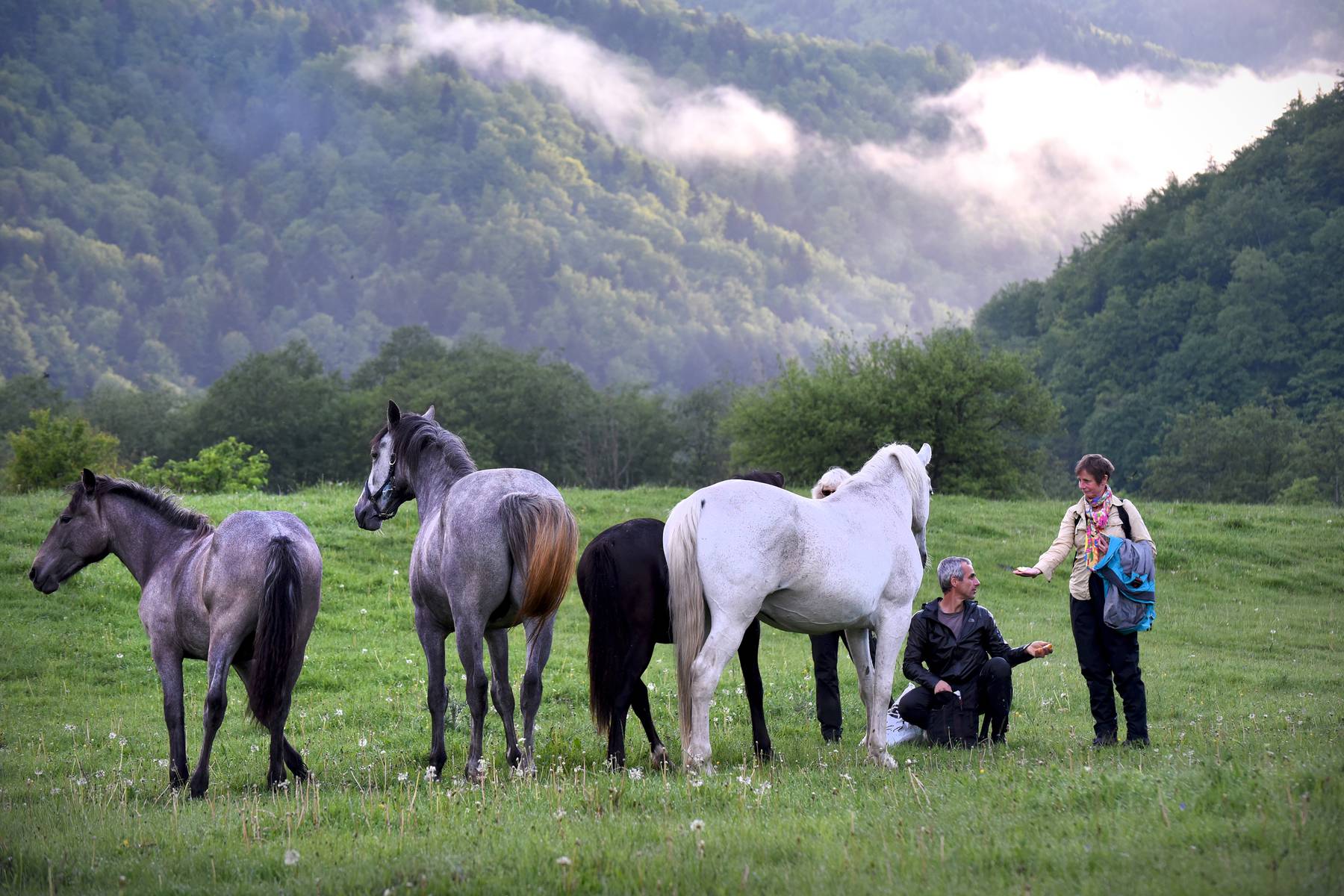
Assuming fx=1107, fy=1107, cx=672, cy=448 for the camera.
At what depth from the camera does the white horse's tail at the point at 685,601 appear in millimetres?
8586

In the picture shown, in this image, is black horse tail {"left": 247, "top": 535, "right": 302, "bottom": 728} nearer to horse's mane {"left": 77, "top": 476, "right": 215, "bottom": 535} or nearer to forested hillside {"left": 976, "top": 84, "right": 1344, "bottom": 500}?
horse's mane {"left": 77, "top": 476, "right": 215, "bottom": 535}

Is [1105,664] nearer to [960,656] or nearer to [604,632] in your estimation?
[960,656]

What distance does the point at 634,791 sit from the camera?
7.41 m

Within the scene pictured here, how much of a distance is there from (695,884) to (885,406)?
46.6 metres

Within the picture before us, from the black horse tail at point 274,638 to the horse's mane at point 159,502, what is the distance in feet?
4.82

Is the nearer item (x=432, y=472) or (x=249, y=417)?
(x=432, y=472)

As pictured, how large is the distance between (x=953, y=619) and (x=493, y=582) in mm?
4131

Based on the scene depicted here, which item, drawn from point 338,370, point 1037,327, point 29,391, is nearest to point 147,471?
point 338,370

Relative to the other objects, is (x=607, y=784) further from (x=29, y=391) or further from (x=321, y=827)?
(x=29, y=391)

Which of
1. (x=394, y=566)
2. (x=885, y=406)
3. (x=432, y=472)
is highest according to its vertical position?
(x=885, y=406)

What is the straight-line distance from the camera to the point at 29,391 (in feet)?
338

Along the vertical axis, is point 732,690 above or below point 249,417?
below

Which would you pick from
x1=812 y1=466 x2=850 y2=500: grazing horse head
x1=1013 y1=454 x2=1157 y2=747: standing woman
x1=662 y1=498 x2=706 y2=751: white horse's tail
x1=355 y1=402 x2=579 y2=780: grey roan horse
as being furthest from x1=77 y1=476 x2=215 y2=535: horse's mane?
x1=1013 y1=454 x2=1157 y2=747: standing woman

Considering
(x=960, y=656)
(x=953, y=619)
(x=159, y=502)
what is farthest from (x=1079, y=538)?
(x=159, y=502)
